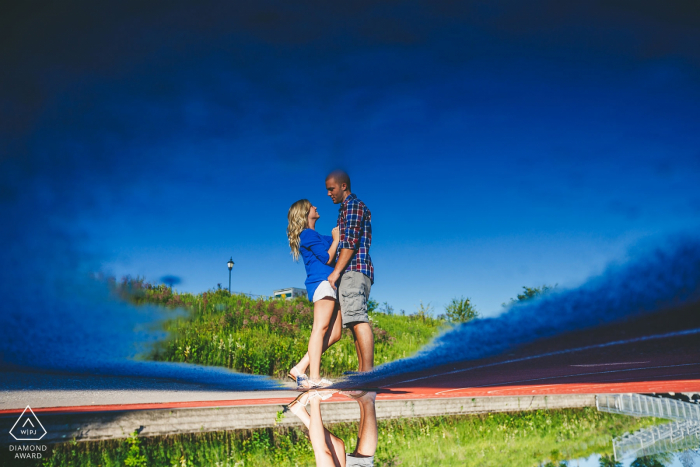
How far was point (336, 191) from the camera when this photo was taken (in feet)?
10.6

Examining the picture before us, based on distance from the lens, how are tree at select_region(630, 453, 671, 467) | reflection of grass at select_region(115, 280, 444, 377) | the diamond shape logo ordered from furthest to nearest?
reflection of grass at select_region(115, 280, 444, 377) → the diamond shape logo → tree at select_region(630, 453, 671, 467)

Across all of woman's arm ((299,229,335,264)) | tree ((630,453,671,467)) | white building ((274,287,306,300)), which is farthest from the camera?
white building ((274,287,306,300))

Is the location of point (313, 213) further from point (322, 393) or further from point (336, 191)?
point (322, 393)

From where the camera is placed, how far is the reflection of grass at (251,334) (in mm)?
6844

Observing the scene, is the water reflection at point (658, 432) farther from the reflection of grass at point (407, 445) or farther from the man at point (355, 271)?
the man at point (355, 271)

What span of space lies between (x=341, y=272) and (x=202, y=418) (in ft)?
4.86

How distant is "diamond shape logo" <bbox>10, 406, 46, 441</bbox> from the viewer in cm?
234

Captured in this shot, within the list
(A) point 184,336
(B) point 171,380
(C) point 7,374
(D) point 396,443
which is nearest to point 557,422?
(D) point 396,443

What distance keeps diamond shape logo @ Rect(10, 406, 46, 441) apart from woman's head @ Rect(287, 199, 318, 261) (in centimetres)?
203

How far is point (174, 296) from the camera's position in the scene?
31.6 ft

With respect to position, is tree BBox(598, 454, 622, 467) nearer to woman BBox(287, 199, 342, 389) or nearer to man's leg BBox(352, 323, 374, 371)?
man's leg BBox(352, 323, 374, 371)

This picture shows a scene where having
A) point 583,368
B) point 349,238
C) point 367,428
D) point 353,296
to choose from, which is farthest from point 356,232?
point 583,368

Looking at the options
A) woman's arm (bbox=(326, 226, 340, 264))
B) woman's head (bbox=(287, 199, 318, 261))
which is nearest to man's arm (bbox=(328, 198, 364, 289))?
woman's arm (bbox=(326, 226, 340, 264))

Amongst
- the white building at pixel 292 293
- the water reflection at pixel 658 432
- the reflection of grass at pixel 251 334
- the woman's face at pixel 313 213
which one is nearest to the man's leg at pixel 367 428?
the water reflection at pixel 658 432
